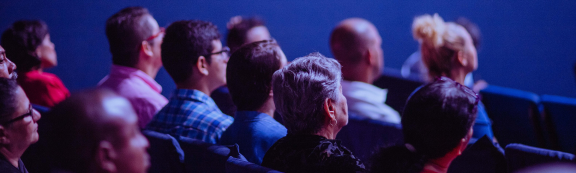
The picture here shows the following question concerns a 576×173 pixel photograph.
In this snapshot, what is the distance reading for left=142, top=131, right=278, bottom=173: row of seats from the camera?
1521mm

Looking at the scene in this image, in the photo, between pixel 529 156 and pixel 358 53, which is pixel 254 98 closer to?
pixel 529 156

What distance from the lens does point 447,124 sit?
1.36m

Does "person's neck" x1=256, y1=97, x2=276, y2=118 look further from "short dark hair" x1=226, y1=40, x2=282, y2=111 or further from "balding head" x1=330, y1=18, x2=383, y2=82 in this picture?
"balding head" x1=330, y1=18, x2=383, y2=82

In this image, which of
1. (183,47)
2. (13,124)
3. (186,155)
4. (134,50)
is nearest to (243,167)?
(186,155)

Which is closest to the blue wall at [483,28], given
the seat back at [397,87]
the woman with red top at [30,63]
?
the seat back at [397,87]

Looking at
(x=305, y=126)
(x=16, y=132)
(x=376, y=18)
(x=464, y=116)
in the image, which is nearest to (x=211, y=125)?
(x=305, y=126)

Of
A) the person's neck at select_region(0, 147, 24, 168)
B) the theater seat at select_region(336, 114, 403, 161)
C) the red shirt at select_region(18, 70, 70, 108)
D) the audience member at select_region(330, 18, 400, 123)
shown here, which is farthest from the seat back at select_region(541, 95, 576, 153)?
the red shirt at select_region(18, 70, 70, 108)

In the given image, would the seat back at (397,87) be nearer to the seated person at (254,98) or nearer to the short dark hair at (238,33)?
the short dark hair at (238,33)

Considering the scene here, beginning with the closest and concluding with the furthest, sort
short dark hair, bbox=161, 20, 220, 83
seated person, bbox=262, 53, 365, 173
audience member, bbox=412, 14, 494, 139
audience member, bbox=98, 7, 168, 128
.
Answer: seated person, bbox=262, 53, 365, 173 < short dark hair, bbox=161, 20, 220, 83 < audience member, bbox=98, 7, 168, 128 < audience member, bbox=412, 14, 494, 139

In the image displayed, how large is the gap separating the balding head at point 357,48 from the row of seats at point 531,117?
2.83ft

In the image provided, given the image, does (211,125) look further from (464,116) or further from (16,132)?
(464,116)

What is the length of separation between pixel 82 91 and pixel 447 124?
1002 millimetres

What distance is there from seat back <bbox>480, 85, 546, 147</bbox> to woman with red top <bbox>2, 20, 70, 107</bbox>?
9.74ft

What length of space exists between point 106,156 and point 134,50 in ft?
6.11
